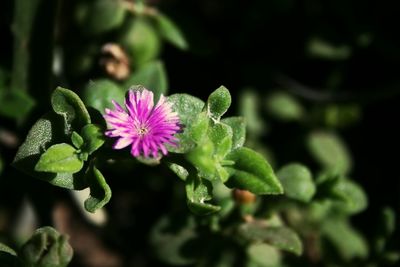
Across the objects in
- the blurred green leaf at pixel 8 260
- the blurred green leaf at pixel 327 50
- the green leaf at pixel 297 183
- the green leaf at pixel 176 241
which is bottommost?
the green leaf at pixel 176 241

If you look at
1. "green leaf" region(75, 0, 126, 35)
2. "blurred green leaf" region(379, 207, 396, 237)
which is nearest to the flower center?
"green leaf" region(75, 0, 126, 35)

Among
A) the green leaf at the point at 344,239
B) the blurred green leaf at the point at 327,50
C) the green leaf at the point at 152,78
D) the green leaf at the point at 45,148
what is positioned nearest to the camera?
the green leaf at the point at 45,148

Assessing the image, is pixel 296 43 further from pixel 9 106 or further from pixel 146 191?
pixel 9 106

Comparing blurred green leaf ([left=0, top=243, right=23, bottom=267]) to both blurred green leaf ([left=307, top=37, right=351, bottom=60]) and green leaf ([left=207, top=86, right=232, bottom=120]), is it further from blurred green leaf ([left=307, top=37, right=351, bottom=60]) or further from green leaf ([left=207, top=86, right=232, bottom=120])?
blurred green leaf ([left=307, top=37, right=351, bottom=60])

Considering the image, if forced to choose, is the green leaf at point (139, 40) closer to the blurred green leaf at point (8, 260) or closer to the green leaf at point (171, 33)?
the green leaf at point (171, 33)

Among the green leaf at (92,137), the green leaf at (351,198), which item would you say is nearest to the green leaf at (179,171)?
the green leaf at (92,137)

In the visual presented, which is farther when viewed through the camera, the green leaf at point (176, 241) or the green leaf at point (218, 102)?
the green leaf at point (176, 241)
